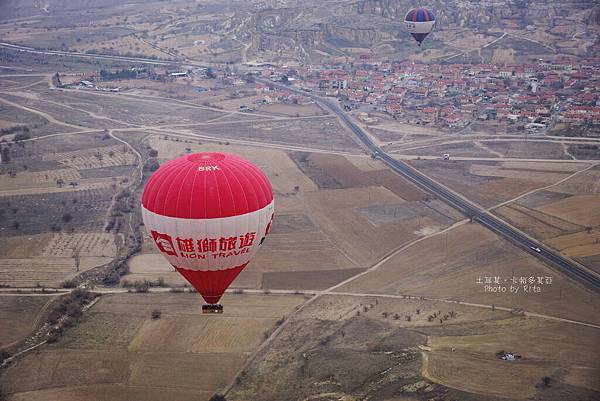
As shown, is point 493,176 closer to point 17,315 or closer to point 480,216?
point 480,216

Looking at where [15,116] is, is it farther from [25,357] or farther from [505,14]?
[505,14]

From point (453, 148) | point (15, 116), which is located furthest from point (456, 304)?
point (15, 116)

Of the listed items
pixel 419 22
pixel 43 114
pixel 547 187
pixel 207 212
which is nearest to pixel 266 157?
pixel 547 187

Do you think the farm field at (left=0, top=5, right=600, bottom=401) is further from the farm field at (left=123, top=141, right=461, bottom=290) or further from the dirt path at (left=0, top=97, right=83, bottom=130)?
the dirt path at (left=0, top=97, right=83, bottom=130)

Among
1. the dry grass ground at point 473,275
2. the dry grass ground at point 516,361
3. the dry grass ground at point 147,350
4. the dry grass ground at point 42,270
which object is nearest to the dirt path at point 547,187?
the dry grass ground at point 473,275

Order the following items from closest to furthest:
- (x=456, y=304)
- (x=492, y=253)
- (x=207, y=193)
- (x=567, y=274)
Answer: (x=207, y=193), (x=456, y=304), (x=567, y=274), (x=492, y=253)

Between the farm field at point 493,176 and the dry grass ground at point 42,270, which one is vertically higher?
the farm field at point 493,176

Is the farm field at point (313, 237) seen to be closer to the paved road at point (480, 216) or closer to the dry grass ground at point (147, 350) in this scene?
the dry grass ground at point (147, 350)
